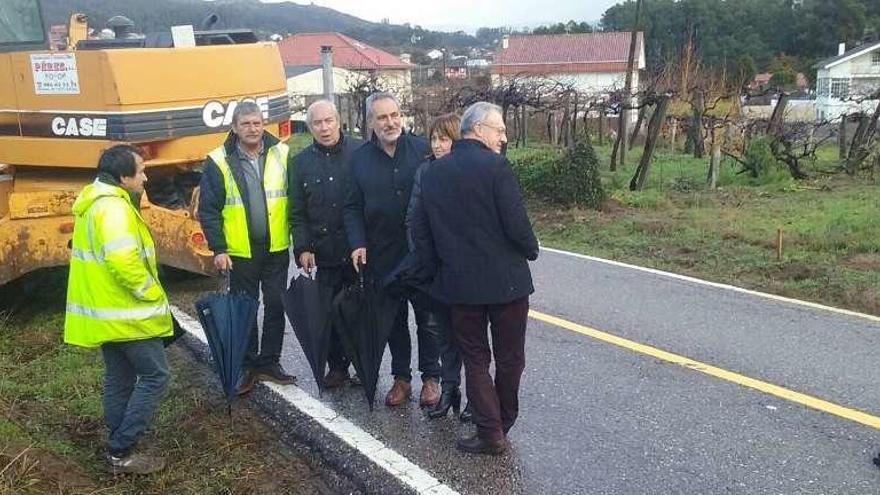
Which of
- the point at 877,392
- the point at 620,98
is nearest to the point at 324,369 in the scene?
the point at 877,392

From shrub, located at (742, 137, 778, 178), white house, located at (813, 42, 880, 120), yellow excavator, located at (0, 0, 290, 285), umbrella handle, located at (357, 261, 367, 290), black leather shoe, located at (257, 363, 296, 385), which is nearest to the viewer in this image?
umbrella handle, located at (357, 261, 367, 290)

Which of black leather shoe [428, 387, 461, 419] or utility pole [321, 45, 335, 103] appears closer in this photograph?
black leather shoe [428, 387, 461, 419]

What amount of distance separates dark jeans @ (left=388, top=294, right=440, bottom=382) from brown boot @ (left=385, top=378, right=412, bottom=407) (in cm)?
4

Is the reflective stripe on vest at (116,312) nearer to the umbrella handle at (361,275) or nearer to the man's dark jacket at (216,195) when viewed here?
the man's dark jacket at (216,195)

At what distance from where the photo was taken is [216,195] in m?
4.84

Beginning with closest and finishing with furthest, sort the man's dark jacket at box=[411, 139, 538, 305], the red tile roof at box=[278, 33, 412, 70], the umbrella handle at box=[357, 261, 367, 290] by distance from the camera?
the man's dark jacket at box=[411, 139, 538, 305], the umbrella handle at box=[357, 261, 367, 290], the red tile roof at box=[278, 33, 412, 70]

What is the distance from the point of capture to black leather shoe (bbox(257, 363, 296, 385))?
17.3 ft

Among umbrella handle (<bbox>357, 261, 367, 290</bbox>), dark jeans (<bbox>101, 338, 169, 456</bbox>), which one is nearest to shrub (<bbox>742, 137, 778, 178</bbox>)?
umbrella handle (<bbox>357, 261, 367, 290</bbox>)

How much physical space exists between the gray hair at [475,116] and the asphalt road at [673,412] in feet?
5.38

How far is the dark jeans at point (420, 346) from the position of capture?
4.87m

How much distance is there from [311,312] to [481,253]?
1330mm

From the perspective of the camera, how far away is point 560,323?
6617 mm

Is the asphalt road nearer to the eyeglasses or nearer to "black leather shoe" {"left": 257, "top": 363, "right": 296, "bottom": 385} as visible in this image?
"black leather shoe" {"left": 257, "top": 363, "right": 296, "bottom": 385}

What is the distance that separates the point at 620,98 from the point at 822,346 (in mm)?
14410
